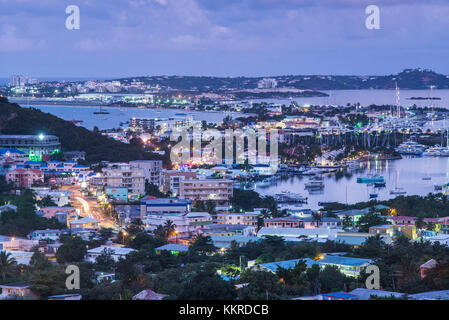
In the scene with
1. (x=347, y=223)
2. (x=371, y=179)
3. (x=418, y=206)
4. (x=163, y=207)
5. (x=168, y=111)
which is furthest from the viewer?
(x=168, y=111)

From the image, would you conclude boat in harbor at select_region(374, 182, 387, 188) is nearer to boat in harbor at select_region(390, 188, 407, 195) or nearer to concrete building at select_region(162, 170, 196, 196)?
boat in harbor at select_region(390, 188, 407, 195)

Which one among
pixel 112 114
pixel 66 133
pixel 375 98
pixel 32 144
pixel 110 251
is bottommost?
pixel 110 251

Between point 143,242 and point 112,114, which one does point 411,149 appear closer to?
point 143,242

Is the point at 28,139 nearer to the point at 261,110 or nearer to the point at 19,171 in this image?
the point at 19,171

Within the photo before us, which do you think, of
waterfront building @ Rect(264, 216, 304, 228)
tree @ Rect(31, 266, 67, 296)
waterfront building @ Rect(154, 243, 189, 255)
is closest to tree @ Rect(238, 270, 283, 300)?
tree @ Rect(31, 266, 67, 296)

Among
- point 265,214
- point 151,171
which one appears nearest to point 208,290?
point 265,214

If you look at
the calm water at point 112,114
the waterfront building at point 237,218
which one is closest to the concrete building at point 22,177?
the waterfront building at point 237,218

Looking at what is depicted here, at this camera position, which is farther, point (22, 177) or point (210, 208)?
point (22, 177)
